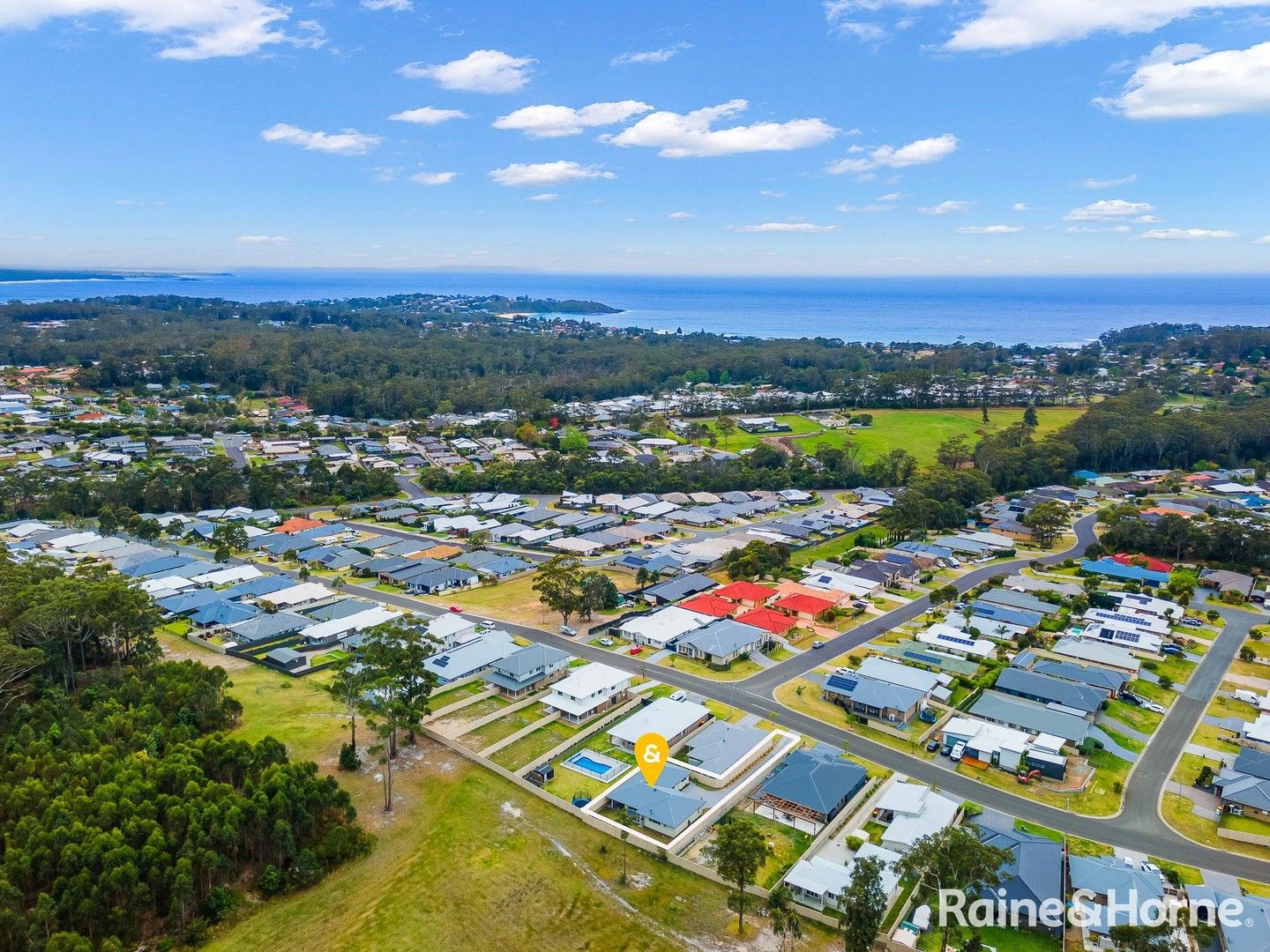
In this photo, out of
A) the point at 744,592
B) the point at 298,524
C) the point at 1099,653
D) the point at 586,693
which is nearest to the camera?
the point at 586,693

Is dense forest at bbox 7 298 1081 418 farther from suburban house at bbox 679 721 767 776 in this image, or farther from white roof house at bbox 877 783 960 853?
white roof house at bbox 877 783 960 853

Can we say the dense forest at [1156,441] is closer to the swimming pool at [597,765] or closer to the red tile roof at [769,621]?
the red tile roof at [769,621]

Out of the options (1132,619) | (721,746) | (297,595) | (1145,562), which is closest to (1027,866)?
(721,746)

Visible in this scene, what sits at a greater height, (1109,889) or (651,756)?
(651,756)

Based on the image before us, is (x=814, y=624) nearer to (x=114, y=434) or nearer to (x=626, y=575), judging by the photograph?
(x=626, y=575)

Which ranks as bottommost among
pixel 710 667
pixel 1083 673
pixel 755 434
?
pixel 710 667

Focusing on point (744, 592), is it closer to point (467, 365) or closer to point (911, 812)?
point (911, 812)

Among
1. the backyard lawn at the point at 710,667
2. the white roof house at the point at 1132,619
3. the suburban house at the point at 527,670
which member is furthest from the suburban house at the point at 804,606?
the white roof house at the point at 1132,619

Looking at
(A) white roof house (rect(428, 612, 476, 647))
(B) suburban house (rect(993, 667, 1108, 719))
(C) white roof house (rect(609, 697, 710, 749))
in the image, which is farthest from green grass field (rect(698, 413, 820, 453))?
(C) white roof house (rect(609, 697, 710, 749))
